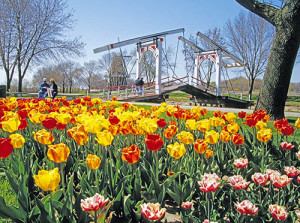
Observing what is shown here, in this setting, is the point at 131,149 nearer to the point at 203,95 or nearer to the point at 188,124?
the point at 188,124

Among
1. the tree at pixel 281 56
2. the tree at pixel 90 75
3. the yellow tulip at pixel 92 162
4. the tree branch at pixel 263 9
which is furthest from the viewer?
the tree at pixel 90 75

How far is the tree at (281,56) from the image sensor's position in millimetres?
5953

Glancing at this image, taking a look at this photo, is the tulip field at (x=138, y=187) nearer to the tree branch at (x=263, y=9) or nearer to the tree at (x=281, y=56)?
the tree at (x=281, y=56)

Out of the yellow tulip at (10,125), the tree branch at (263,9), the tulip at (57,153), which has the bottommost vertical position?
the tulip at (57,153)

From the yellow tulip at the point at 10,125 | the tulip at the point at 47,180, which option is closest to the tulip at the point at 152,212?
the tulip at the point at 47,180

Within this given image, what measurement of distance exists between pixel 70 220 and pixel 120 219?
18.7 inches

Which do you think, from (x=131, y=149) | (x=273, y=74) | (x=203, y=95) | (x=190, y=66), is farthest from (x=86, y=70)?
(x=131, y=149)

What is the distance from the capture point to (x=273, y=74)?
6.19 meters

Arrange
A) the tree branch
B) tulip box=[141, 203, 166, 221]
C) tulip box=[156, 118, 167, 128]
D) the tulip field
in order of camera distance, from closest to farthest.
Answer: tulip box=[141, 203, 166, 221] → the tulip field → tulip box=[156, 118, 167, 128] → the tree branch

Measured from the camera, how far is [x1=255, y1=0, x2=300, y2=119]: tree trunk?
5.95 m

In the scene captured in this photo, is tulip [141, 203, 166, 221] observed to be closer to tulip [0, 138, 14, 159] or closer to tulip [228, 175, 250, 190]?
tulip [228, 175, 250, 190]

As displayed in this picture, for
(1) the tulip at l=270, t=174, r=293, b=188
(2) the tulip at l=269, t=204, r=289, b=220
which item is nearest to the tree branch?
(1) the tulip at l=270, t=174, r=293, b=188

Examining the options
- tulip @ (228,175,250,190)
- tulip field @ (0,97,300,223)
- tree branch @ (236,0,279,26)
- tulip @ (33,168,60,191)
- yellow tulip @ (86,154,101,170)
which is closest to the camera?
tulip @ (33,168,60,191)

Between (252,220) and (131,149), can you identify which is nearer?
(252,220)
